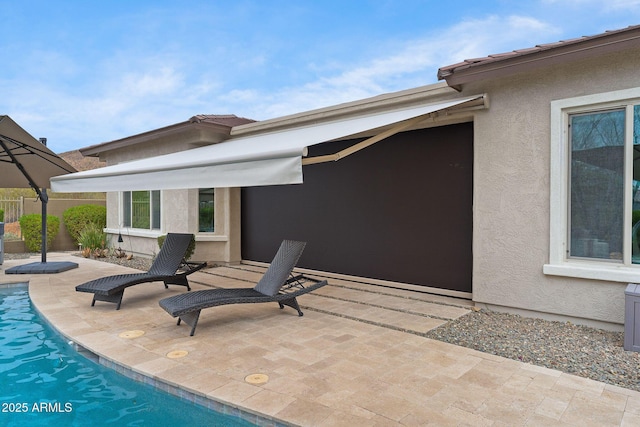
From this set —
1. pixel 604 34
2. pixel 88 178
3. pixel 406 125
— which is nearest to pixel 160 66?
pixel 88 178

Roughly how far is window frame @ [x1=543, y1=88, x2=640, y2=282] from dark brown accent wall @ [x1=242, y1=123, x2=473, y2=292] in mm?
2720

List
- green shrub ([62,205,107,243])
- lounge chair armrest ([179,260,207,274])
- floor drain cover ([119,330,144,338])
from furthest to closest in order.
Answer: green shrub ([62,205,107,243]), lounge chair armrest ([179,260,207,274]), floor drain cover ([119,330,144,338])

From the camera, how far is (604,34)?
8539mm

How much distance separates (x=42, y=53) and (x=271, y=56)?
2190cm

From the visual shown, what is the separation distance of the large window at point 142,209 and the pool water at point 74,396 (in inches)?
490

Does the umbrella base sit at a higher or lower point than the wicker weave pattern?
lower

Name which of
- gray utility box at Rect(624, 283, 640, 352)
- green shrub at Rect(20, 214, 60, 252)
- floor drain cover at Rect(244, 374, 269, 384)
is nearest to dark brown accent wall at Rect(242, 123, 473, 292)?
gray utility box at Rect(624, 283, 640, 352)

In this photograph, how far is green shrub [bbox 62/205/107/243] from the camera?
26.3 meters

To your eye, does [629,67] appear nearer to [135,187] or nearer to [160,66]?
[135,187]

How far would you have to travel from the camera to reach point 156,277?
12711 millimetres

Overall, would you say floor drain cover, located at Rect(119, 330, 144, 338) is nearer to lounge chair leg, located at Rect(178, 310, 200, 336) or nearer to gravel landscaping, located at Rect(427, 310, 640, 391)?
lounge chair leg, located at Rect(178, 310, 200, 336)

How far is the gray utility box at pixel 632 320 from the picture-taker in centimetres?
810

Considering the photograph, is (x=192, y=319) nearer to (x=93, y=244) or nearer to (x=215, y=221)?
(x=215, y=221)

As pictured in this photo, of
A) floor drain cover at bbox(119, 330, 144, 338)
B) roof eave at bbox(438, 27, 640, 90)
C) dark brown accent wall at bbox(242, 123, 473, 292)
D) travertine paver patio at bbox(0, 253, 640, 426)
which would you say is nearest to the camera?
travertine paver patio at bbox(0, 253, 640, 426)
